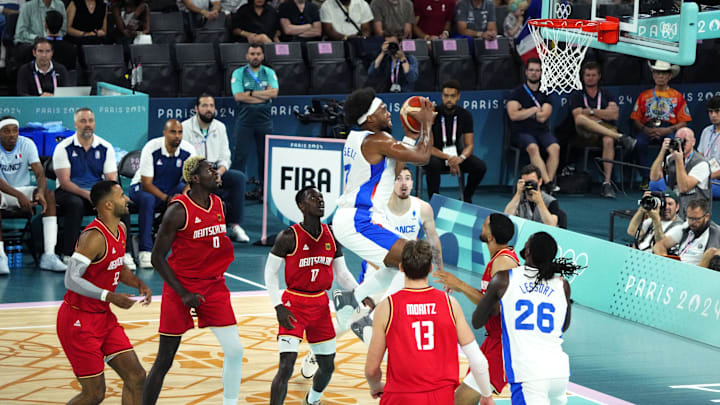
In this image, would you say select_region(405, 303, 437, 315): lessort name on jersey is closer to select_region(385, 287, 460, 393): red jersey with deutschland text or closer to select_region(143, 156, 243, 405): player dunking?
select_region(385, 287, 460, 393): red jersey with deutschland text

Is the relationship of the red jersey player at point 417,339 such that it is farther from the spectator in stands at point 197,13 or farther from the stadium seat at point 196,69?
the spectator in stands at point 197,13

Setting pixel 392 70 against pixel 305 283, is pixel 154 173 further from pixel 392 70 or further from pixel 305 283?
pixel 305 283

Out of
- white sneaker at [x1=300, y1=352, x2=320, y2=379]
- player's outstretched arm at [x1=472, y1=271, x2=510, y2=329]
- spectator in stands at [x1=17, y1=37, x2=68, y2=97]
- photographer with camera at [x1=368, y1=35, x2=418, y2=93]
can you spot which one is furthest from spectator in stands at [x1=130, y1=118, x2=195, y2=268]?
player's outstretched arm at [x1=472, y1=271, x2=510, y2=329]

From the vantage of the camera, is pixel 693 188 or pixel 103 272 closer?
pixel 103 272

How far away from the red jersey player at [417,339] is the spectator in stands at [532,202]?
6329 mm

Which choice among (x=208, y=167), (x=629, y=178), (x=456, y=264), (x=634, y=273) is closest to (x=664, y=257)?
(x=634, y=273)

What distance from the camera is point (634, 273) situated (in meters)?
10.6

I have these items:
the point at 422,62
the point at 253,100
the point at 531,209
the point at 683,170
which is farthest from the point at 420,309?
the point at 422,62

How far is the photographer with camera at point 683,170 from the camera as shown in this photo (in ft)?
39.9

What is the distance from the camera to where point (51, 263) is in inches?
488

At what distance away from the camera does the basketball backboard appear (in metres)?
8.97

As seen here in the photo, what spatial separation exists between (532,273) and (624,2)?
508 cm

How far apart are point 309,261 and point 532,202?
5.41 m

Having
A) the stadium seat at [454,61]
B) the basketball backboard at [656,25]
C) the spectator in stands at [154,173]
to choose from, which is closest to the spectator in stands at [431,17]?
the stadium seat at [454,61]
